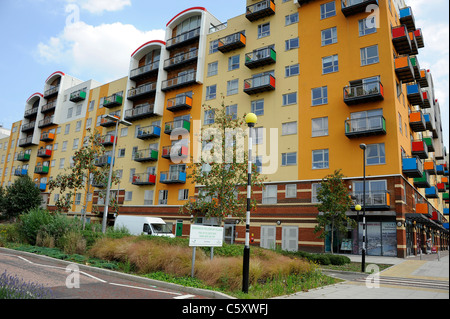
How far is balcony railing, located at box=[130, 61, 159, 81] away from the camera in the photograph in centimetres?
4312

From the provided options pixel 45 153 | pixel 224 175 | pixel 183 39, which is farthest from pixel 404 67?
pixel 45 153

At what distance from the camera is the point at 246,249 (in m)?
9.75

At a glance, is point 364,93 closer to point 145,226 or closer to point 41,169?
point 145,226

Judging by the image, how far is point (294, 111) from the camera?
105 feet

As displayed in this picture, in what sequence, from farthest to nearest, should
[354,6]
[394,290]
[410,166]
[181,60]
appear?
[181,60] < [354,6] < [410,166] < [394,290]

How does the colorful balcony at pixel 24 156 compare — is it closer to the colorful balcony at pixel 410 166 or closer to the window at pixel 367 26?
the window at pixel 367 26

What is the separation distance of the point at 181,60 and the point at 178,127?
8.90 m

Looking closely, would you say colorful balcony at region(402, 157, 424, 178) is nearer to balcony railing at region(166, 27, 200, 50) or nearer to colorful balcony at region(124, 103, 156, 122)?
balcony railing at region(166, 27, 200, 50)

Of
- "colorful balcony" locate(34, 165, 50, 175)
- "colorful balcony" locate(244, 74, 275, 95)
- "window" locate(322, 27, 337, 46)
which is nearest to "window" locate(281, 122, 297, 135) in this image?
"colorful balcony" locate(244, 74, 275, 95)

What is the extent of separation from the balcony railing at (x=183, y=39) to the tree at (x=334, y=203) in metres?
25.2

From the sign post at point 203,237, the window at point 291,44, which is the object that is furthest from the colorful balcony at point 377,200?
the sign post at point 203,237

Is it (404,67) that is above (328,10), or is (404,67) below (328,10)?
below

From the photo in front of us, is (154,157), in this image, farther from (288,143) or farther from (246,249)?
(246,249)

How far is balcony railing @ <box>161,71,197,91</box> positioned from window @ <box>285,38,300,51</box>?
11.4 metres
